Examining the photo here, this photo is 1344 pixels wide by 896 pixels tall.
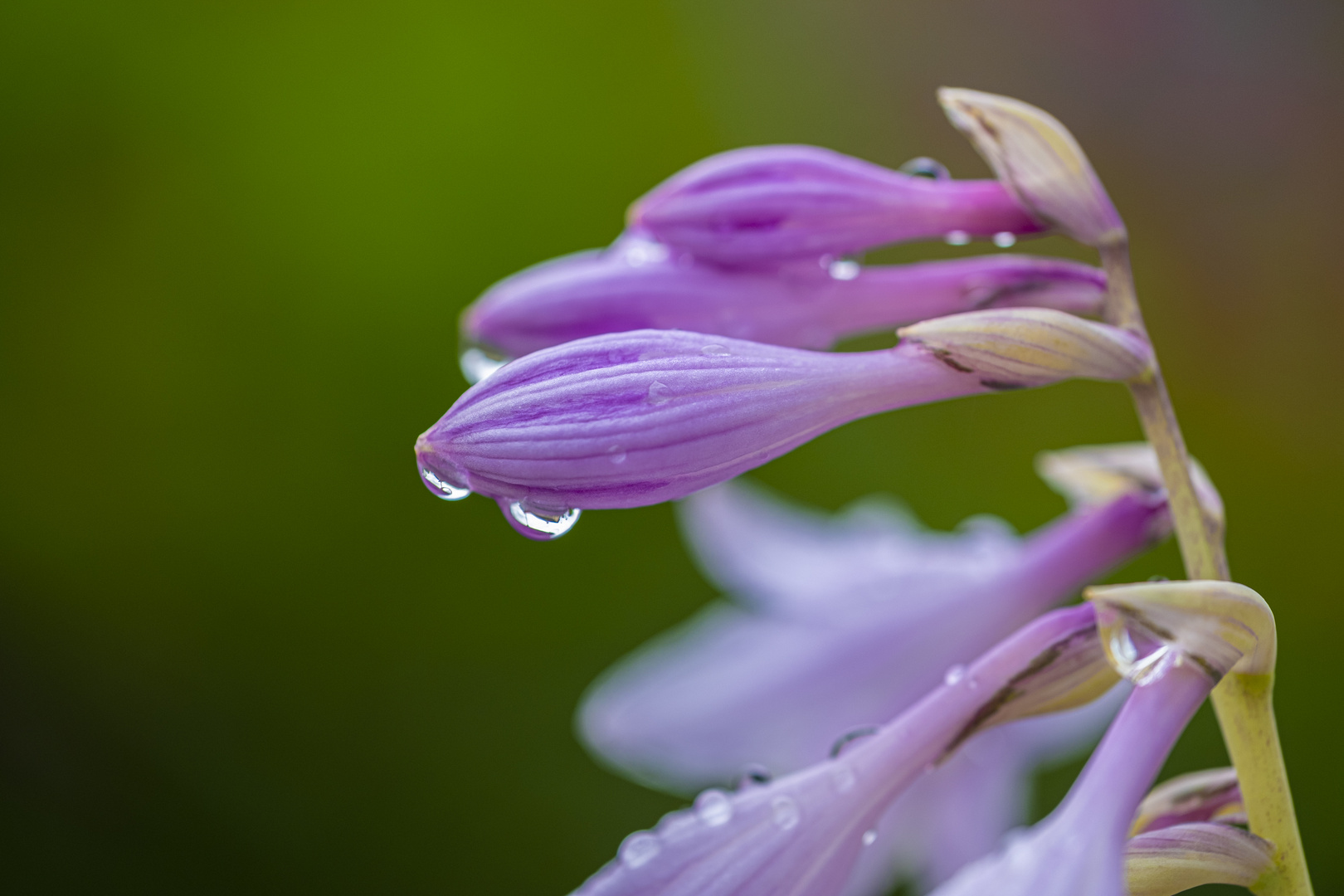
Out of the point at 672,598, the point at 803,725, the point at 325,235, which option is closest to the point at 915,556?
the point at 803,725

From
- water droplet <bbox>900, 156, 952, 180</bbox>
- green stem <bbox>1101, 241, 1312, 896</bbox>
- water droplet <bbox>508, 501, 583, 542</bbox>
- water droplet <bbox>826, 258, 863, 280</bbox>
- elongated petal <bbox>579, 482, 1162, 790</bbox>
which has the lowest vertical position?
elongated petal <bbox>579, 482, 1162, 790</bbox>

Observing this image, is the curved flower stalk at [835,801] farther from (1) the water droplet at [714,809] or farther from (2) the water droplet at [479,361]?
(2) the water droplet at [479,361]

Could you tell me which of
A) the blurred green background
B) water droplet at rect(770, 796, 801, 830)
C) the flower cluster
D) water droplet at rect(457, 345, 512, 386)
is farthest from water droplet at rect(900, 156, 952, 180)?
the blurred green background

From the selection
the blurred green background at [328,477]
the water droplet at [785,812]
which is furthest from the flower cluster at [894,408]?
the blurred green background at [328,477]

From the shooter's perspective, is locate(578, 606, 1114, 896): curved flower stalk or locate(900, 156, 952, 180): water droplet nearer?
locate(578, 606, 1114, 896): curved flower stalk

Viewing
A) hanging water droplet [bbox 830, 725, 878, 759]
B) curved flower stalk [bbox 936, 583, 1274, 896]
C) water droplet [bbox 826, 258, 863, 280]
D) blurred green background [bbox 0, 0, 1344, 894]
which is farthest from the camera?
blurred green background [bbox 0, 0, 1344, 894]

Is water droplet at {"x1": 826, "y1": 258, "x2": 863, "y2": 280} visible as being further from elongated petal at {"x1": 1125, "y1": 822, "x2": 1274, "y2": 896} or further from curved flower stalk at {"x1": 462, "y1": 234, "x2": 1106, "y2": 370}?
elongated petal at {"x1": 1125, "y1": 822, "x2": 1274, "y2": 896}

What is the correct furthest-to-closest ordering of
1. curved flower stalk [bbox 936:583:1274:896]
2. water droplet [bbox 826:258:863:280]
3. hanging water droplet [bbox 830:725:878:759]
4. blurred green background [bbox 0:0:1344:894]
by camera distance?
blurred green background [bbox 0:0:1344:894], water droplet [bbox 826:258:863:280], hanging water droplet [bbox 830:725:878:759], curved flower stalk [bbox 936:583:1274:896]

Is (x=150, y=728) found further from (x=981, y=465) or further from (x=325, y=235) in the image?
(x=981, y=465)

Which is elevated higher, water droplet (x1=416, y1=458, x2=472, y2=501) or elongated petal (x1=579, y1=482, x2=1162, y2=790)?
water droplet (x1=416, y1=458, x2=472, y2=501)
